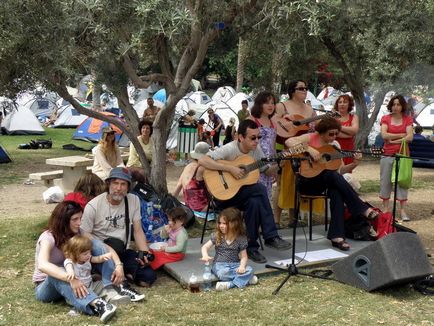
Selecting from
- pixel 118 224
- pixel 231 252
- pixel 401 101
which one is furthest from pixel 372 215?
pixel 118 224

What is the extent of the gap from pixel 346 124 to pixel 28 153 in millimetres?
9910

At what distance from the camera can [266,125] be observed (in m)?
6.27

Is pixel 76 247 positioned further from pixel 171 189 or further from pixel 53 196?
pixel 171 189

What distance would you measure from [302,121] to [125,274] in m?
2.68

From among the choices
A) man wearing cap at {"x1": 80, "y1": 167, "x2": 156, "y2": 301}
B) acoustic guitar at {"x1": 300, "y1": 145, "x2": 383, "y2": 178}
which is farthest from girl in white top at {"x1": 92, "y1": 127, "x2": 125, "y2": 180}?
acoustic guitar at {"x1": 300, "y1": 145, "x2": 383, "y2": 178}

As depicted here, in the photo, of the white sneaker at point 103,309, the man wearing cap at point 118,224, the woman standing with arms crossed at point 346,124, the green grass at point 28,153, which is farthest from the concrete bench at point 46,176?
the white sneaker at point 103,309

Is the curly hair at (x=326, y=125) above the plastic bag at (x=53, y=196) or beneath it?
above

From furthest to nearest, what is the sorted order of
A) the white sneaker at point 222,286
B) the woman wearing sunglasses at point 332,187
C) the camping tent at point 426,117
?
the camping tent at point 426,117 → the woman wearing sunglasses at point 332,187 → the white sneaker at point 222,286

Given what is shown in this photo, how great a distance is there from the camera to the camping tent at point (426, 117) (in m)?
23.9

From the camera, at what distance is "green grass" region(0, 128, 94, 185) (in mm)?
11418

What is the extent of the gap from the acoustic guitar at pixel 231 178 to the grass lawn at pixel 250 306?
88 cm

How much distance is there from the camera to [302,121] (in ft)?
20.9

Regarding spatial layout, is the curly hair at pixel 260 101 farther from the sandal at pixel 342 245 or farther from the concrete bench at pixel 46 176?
the concrete bench at pixel 46 176

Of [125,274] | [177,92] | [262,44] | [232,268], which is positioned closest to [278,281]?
[232,268]
